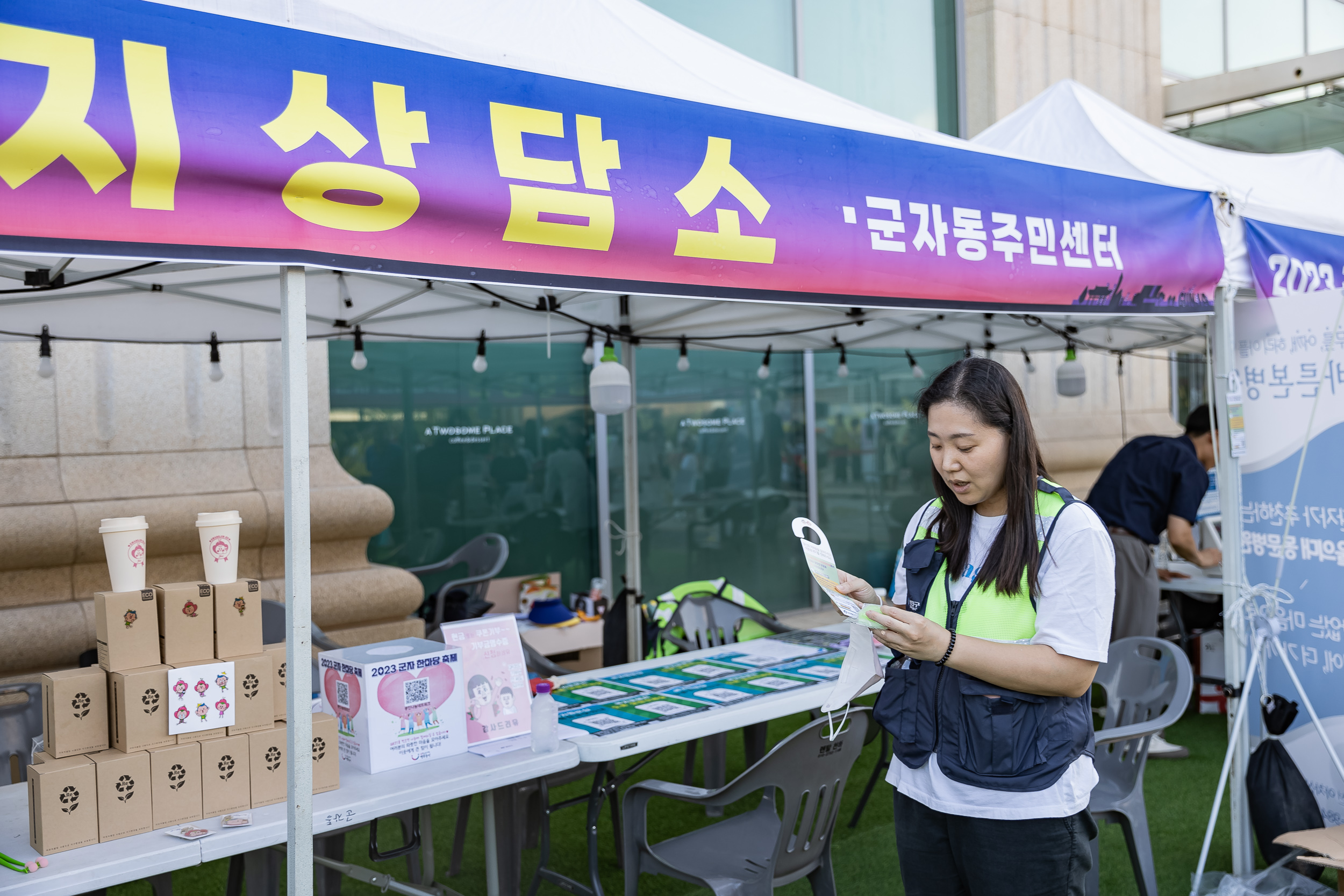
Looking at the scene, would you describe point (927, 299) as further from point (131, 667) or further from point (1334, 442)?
point (131, 667)

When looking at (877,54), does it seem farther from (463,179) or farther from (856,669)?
(856,669)

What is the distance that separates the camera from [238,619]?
7.97ft

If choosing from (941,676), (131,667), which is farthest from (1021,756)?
(131,667)

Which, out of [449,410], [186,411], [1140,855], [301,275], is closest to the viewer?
[301,275]

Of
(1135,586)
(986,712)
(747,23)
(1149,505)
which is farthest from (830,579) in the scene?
(747,23)

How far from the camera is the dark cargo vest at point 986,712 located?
72.4 inches

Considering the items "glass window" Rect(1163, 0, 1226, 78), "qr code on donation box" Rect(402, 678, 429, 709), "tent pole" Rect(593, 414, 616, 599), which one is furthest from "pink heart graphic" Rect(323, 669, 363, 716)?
"glass window" Rect(1163, 0, 1226, 78)

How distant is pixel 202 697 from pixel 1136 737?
9.05 feet

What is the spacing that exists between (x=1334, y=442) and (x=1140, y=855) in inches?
61.0

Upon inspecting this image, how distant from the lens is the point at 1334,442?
3.51 metres

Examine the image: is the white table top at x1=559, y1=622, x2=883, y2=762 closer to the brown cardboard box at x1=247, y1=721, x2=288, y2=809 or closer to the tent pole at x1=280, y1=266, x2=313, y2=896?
the brown cardboard box at x1=247, y1=721, x2=288, y2=809

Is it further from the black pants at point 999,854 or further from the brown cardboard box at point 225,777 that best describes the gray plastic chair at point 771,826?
the brown cardboard box at point 225,777

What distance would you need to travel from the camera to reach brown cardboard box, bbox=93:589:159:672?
2275 mm

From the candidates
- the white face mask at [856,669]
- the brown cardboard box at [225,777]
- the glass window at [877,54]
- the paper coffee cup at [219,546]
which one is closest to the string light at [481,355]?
the paper coffee cup at [219,546]
